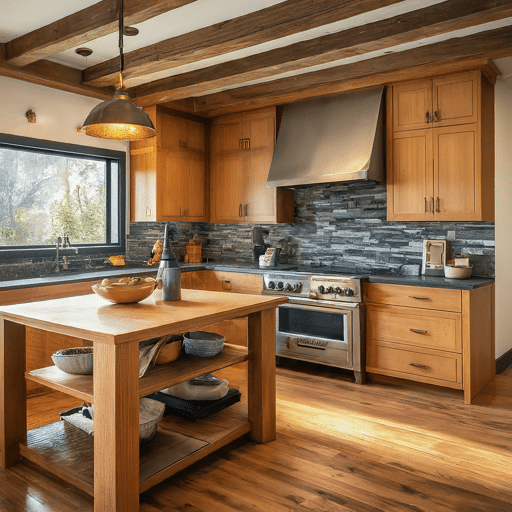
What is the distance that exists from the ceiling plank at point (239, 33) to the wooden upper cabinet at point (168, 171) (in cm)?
94

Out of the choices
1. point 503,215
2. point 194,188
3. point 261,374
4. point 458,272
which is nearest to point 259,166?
point 194,188

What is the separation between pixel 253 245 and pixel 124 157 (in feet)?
5.56

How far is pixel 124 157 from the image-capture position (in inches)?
202

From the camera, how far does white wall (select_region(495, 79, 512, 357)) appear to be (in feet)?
13.6

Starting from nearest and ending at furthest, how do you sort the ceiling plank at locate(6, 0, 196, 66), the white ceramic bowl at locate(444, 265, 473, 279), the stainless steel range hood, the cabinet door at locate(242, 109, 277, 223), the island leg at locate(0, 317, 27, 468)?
the island leg at locate(0, 317, 27, 468) → the ceiling plank at locate(6, 0, 196, 66) → the white ceramic bowl at locate(444, 265, 473, 279) → the stainless steel range hood → the cabinet door at locate(242, 109, 277, 223)

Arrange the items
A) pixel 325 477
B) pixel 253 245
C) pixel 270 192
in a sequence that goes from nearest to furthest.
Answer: pixel 325 477 < pixel 270 192 < pixel 253 245

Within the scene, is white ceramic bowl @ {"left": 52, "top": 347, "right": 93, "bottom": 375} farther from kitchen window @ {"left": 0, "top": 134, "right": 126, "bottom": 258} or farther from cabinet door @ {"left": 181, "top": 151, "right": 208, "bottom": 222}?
cabinet door @ {"left": 181, "top": 151, "right": 208, "bottom": 222}

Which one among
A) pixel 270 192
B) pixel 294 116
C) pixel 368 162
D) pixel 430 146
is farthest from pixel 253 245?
pixel 430 146

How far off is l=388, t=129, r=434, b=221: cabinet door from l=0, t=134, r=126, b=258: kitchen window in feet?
9.18

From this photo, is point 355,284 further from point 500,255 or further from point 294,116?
point 294,116

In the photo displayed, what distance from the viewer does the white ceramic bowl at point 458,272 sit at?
3889mm

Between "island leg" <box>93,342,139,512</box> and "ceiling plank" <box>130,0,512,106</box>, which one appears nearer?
"island leg" <box>93,342,139,512</box>

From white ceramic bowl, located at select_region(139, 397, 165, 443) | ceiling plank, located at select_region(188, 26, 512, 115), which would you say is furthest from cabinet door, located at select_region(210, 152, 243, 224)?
white ceramic bowl, located at select_region(139, 397, 165, 443)

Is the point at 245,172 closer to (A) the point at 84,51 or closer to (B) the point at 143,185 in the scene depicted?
(B) the point at 143,185
